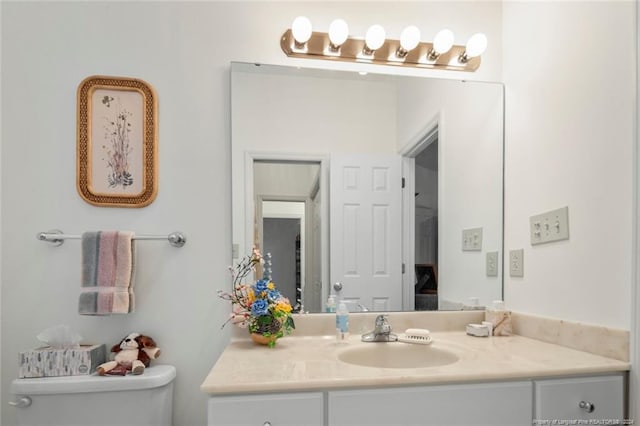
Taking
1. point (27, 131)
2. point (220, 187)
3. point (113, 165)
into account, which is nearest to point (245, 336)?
point (220, 187)

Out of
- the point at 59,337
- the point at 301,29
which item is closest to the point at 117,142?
the point at 59,337

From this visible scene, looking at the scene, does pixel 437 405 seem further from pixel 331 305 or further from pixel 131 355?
pixel 131 355

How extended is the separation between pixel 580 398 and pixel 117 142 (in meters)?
1.70

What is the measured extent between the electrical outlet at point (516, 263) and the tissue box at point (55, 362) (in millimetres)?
1572

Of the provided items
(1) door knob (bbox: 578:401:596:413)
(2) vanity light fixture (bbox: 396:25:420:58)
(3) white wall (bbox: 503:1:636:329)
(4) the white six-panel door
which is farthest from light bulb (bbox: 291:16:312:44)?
Answer: (1) door knob (bbox: 578:401:596:413)

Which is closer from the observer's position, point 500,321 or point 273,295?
point 273,295

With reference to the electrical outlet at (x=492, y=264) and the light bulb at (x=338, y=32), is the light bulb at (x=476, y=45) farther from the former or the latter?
the electrical outlet at (x=492, y=264)

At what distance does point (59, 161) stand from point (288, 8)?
1.04 metres

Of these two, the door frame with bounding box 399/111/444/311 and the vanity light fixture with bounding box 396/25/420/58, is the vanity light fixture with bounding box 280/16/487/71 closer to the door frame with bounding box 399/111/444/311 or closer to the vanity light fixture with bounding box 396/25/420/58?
the vanity light fixture with bounding box 396/25/420/58

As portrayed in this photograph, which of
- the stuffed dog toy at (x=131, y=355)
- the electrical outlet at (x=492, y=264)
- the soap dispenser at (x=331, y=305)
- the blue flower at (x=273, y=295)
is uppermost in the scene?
the electrical outlet at (x=492, y=264)

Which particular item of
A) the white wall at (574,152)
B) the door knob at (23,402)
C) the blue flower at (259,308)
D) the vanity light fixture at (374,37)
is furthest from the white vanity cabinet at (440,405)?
the vanity light fixture at (374,37)

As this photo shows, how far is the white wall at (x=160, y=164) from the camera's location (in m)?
1.34

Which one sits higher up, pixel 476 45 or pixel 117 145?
pixel 476 45

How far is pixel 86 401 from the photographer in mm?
1195
